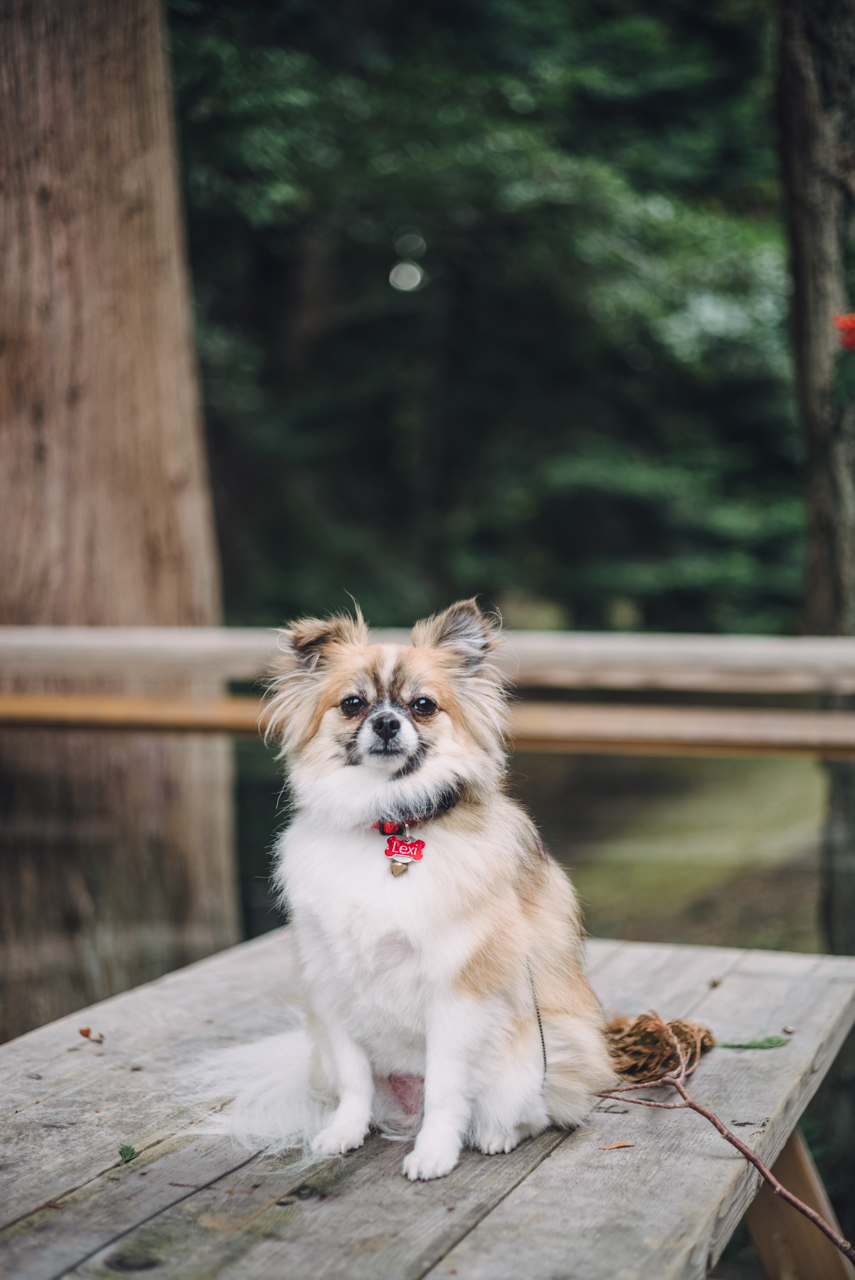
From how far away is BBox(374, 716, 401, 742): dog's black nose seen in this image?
1.75 meters

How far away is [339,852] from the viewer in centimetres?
181

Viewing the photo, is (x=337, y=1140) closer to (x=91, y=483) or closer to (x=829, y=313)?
(x=91, y=483)

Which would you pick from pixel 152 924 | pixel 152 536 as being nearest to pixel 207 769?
pixel 152 924

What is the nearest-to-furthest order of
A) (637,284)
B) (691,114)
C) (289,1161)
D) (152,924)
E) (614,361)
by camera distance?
1. (289,1161)
2. (152,924)
3. (637,284)
4. (691,114)
5. (614,361)

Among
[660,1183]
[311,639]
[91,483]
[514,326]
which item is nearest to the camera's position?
[660,1183]

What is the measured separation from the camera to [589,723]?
3178mm

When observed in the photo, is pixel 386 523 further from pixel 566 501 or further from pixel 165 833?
pixel 165 833

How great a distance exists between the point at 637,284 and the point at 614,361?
1.33 meters

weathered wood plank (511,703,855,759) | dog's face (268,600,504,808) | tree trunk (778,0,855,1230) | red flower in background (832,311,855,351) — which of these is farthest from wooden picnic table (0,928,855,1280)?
red flower in background (832,311,855,351)

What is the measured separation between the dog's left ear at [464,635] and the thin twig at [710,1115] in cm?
84

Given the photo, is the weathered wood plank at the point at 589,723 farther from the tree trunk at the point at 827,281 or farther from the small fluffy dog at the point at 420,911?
the small fluffy dog at the point at 420,911

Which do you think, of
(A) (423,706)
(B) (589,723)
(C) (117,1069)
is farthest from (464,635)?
(B) (589,723)

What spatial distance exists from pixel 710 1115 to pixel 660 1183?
182 mm

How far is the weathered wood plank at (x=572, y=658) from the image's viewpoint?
2.91 metres
